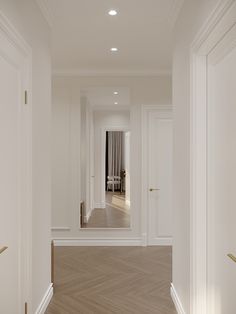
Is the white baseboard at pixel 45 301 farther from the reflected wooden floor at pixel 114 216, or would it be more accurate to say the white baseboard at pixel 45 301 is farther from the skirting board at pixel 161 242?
the skirting board at pixel 161 242

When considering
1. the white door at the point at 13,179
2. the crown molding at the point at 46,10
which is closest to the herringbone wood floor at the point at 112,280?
the white door at the point at 13,179

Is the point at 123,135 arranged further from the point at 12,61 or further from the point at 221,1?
the point at 221,1

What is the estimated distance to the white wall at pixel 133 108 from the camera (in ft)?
17.1

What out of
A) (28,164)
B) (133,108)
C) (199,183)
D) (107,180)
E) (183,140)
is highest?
(133,108)

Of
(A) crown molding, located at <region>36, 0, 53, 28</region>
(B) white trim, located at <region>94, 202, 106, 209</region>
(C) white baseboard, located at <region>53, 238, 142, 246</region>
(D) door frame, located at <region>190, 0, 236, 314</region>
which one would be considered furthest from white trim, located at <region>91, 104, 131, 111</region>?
(D) door frame, located at <region>190, 0, 236, 314</region>

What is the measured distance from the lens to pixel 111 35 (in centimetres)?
374

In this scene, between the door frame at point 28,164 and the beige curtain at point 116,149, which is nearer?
the door frame at point 28,164

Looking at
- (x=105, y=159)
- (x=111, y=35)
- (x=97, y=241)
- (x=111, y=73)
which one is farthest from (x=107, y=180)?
(x=111, y=35)

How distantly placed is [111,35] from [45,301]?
9.55ft

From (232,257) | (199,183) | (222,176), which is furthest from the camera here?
(199,183)

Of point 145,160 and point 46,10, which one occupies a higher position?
point 46,10

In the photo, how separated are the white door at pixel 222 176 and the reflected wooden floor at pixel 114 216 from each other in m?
3.20

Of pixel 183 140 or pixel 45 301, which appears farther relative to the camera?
pixel 45 301

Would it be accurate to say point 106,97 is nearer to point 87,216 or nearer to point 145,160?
point 145,160
